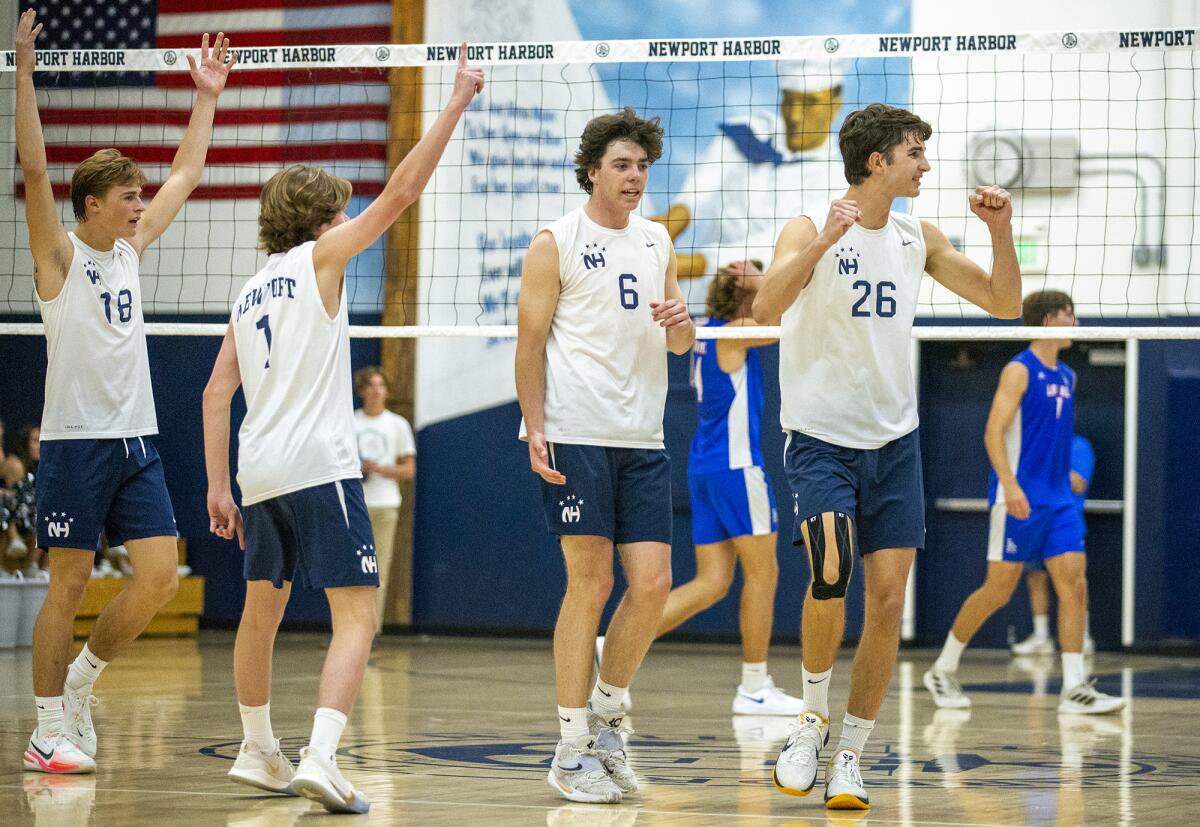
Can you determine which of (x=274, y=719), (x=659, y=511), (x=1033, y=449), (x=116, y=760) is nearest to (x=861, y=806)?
(x=659, y=511)

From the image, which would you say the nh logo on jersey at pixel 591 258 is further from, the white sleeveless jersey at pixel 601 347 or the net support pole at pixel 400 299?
the net support pole at pixel 400 299

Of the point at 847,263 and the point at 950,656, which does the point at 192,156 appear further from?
the point at 950,656

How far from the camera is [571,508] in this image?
5.25 meters

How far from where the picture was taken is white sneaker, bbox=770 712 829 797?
16.9ft

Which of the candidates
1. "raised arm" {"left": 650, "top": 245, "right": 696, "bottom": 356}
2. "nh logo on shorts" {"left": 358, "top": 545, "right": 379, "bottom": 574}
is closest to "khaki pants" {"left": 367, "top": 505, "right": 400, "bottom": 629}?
"raised arm" {"left": 650, "top": 245, "right": 696, "bottom": 356}

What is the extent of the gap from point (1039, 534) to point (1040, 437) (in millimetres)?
535

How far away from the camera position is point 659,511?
5.37 meters

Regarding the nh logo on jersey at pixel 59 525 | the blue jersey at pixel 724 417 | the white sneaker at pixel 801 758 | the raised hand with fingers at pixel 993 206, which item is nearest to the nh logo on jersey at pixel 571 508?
the white sneaker at pixel 801 758

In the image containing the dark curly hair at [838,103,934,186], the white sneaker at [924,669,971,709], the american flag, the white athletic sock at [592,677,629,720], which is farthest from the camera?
the american flag

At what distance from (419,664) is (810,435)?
20.5 ft

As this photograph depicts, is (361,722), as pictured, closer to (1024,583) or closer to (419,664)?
(419,664)

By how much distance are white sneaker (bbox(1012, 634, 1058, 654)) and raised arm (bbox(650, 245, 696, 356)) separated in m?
7.76

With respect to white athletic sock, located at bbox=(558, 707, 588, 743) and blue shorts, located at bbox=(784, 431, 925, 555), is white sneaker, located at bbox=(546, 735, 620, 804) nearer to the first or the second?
white athletic sock, located at bbox=(558, 707, 588, 743)

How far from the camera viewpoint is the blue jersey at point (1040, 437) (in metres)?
8.91
